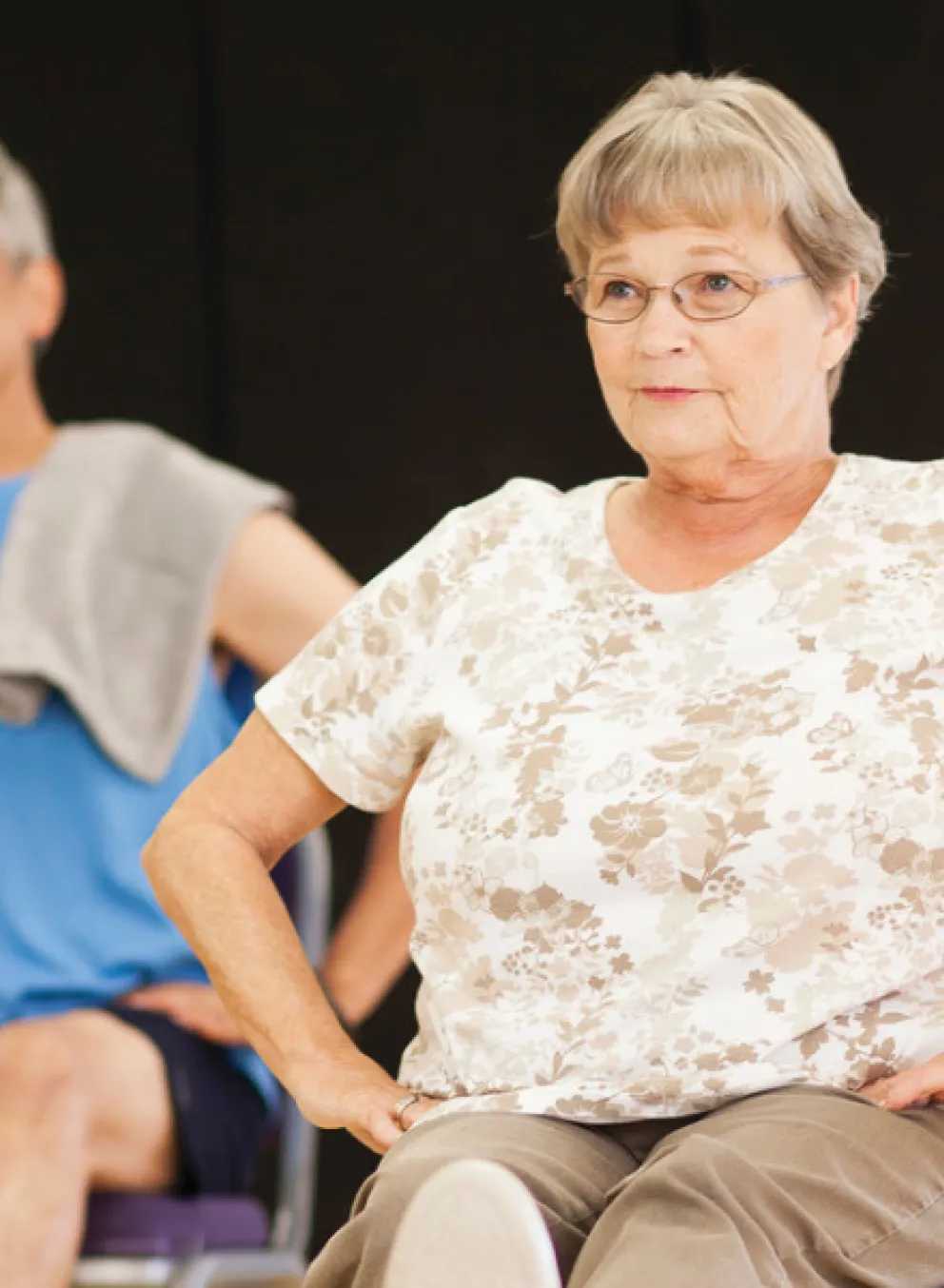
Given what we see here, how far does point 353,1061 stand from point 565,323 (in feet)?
5.78

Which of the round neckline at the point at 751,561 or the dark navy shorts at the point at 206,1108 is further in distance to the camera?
the dark navy shorts at the point at 206,1108

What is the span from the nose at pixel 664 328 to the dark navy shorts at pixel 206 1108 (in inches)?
35.8

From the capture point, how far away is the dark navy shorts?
198cm

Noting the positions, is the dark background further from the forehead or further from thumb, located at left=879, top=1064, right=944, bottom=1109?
thumb, located at left=879, top=1064, right=944, bottom=1109

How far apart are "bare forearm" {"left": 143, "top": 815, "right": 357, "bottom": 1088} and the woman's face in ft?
1.32

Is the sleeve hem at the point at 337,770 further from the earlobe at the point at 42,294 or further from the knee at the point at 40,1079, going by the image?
the earlobe at the point at 42,294

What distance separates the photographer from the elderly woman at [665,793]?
1207 millimetres

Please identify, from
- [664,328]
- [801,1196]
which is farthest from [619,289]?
[801,1196]

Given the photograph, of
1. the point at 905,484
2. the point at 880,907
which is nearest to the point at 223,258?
the point at 905,484

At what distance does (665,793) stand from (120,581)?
104cm

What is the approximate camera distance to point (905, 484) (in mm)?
1435

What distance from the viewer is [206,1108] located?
2.00 metres

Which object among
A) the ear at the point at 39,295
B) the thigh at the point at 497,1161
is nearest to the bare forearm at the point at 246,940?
the thigh at the point at 497,1161

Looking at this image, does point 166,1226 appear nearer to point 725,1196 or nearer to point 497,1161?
point 497,1161
